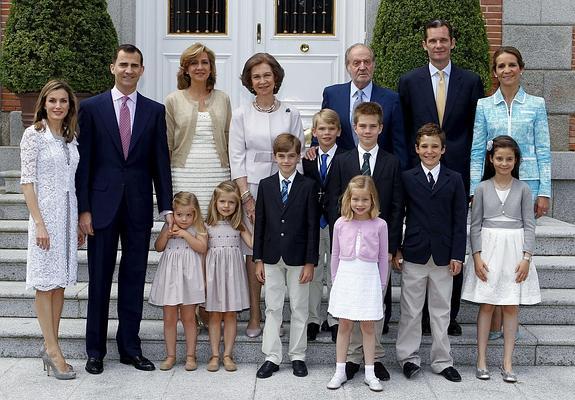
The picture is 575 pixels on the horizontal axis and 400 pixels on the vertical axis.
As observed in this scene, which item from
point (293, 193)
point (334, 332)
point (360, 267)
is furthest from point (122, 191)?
point (334, 332)

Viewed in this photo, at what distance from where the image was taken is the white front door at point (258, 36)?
8766 millimetres

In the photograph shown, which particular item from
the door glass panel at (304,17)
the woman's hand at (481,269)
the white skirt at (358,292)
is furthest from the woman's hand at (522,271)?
the door glass panel at (304,17)

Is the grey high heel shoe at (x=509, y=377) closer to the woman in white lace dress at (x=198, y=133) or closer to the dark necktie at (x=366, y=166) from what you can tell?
the dark necktie at (x=366, y=166)

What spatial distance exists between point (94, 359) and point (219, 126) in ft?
5.71

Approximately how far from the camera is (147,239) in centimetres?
546

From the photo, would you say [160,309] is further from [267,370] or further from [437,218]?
[437,218]

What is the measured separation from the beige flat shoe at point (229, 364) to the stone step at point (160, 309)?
0.61 metres

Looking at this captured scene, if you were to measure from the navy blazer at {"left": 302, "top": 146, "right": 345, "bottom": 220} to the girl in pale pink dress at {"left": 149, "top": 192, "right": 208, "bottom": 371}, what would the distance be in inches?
30.3

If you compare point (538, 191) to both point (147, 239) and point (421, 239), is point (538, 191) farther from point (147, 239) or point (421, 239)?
point (147, 239)

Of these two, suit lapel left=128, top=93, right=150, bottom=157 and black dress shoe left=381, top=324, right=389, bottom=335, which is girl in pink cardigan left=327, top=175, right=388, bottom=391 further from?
suit lapel left=128, top=93, right=150, bottom=157

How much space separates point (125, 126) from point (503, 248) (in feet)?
8.39

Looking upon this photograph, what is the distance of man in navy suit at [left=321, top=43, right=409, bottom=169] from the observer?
550 centimetres

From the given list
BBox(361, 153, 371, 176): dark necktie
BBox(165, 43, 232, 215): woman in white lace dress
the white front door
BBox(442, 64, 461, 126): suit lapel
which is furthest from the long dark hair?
the white front door

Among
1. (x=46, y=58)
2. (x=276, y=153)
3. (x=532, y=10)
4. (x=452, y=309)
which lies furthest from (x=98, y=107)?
(x=532, y=10)
